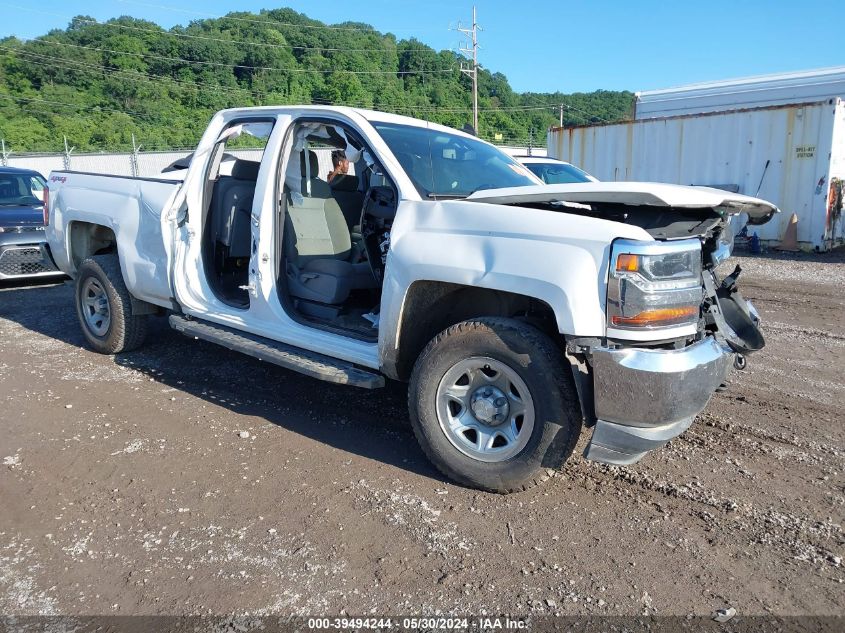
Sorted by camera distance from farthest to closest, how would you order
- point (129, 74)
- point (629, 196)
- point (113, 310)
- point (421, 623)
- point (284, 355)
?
point (129, 74) < point (113, 310) < point (284, 355) < point (629, 196) < point (421, 623)

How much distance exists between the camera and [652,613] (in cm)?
261

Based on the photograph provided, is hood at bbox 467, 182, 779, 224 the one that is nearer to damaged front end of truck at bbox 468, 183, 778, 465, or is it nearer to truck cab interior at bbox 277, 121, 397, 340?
damaged front end of truck at bbox 468, 183, 778, 465

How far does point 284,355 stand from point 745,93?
58.4 feet

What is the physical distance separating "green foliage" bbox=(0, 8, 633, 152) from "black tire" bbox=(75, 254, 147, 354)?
35.1m

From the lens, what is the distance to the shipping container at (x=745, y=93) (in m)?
17.0

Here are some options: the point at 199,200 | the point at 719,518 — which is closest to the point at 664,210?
the point at 719,518

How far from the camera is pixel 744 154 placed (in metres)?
13.7

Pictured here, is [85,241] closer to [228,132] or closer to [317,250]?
[228,132]

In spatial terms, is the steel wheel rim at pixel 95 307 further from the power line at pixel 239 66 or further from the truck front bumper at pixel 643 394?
the power line at pixel 239 66

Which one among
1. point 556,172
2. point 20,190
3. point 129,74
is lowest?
point 20,190

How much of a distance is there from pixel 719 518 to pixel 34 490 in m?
3.52

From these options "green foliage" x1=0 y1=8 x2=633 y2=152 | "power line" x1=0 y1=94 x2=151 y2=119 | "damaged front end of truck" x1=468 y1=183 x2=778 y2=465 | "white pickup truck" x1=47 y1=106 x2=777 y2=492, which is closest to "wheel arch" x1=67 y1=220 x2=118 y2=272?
"white pickup truck" x1=47 y1=106 x2=777 y2=492

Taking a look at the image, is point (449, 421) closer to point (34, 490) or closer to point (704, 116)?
point (34, 490)

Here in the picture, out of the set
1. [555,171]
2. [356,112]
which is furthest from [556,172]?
[356,112]
